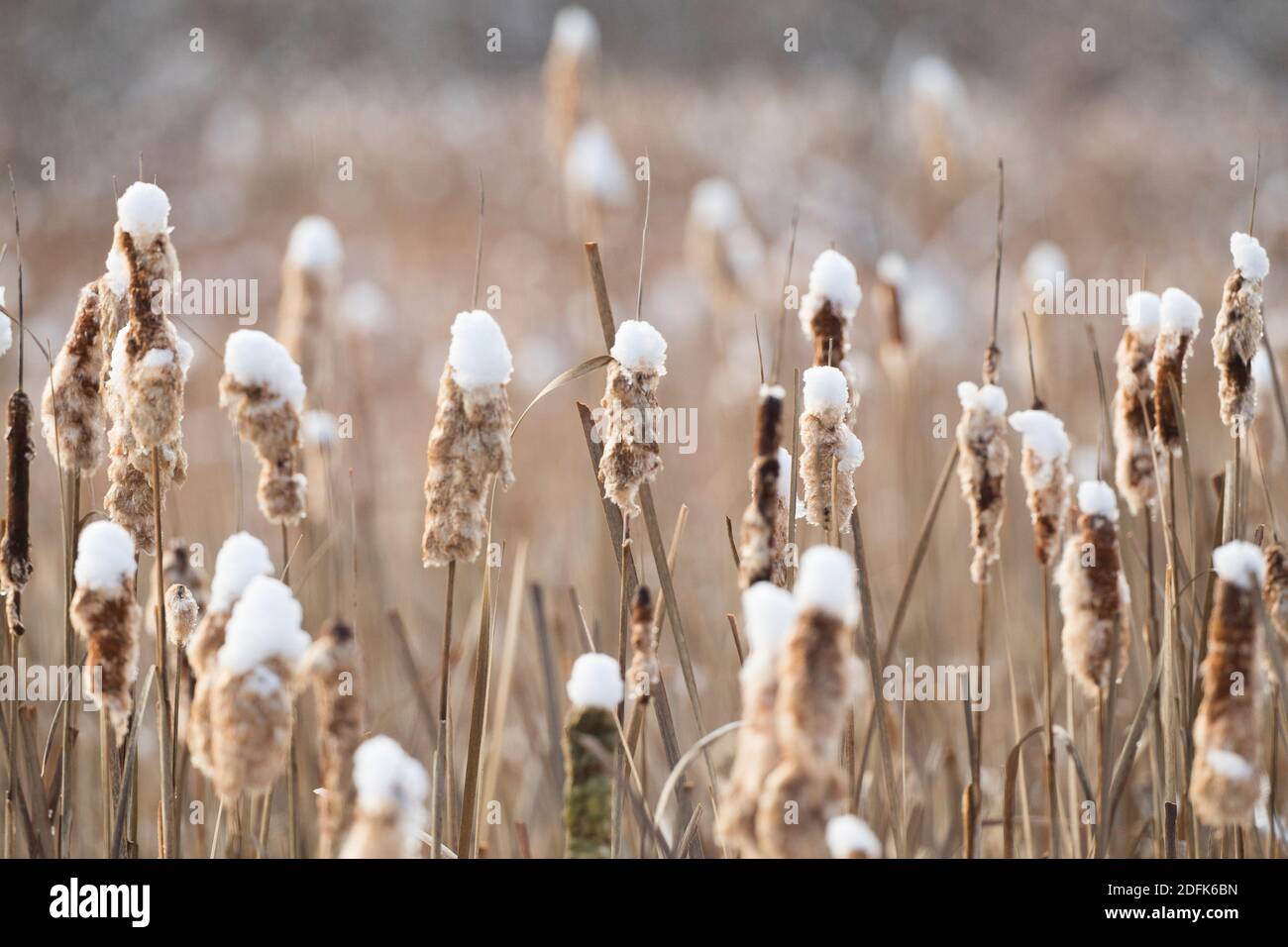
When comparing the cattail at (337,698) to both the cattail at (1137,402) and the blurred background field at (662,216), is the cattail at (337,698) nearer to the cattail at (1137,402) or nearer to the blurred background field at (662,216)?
the cattail at (1137,402)

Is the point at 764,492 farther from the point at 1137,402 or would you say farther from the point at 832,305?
the point at 1137,402

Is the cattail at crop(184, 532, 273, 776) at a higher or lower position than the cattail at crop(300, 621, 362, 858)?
higher

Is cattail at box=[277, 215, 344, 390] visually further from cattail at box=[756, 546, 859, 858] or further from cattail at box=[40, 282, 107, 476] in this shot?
cattail at box=[756, 546, 859, 858]

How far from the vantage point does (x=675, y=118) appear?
666 centimetres

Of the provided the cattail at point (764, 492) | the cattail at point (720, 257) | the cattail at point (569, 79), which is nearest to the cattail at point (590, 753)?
the cattail at point (764, 492)

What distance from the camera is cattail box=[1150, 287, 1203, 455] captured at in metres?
0.92

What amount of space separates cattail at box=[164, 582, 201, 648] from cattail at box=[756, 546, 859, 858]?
1.85ft

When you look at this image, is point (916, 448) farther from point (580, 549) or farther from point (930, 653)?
point (580, 549)

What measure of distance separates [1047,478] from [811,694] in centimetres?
49

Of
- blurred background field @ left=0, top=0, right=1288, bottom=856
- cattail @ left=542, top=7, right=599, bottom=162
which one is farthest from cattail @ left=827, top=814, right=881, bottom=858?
cattail @ left=542, top=7, right=599, bottom=162

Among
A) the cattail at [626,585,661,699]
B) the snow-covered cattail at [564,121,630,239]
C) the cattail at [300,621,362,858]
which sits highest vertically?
the snow-covered cattail at [564,121,630,239]

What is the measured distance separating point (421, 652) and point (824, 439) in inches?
75.2

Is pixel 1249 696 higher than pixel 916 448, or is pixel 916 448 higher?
pixel 916 448
